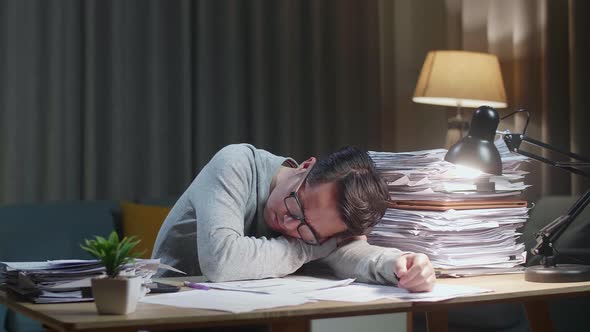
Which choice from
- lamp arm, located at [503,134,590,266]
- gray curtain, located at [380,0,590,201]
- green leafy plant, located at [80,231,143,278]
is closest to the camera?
green leafy plant, located at [80,231,143,278]

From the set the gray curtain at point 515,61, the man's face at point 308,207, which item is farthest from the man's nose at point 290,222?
the gray curtain at point 515,61

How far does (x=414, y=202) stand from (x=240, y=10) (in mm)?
2887

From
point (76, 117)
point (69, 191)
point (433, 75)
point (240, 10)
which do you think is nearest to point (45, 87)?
point (76, 117)

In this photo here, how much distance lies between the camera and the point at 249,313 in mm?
1202

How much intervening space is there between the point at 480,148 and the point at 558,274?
27cm

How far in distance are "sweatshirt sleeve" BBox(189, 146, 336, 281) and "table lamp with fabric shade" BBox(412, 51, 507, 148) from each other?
238 centimetres

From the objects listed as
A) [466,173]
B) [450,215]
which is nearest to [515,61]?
[466,173]

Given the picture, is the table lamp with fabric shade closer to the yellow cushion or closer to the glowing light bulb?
the yellow cushion

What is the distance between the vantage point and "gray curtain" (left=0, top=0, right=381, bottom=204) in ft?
13.2

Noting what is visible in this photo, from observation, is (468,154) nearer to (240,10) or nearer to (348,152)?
(348,152)

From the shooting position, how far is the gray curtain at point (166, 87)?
402 centimetres

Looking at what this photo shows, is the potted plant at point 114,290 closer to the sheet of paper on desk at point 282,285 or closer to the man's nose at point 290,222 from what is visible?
the sheet of paper on desk at point 282,285

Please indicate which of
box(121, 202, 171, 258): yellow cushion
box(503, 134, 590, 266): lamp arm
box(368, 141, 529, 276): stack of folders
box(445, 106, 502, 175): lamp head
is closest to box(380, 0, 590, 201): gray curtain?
box(121, 202, 171, 258): yellow cushion

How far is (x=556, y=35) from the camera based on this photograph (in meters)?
3.94
